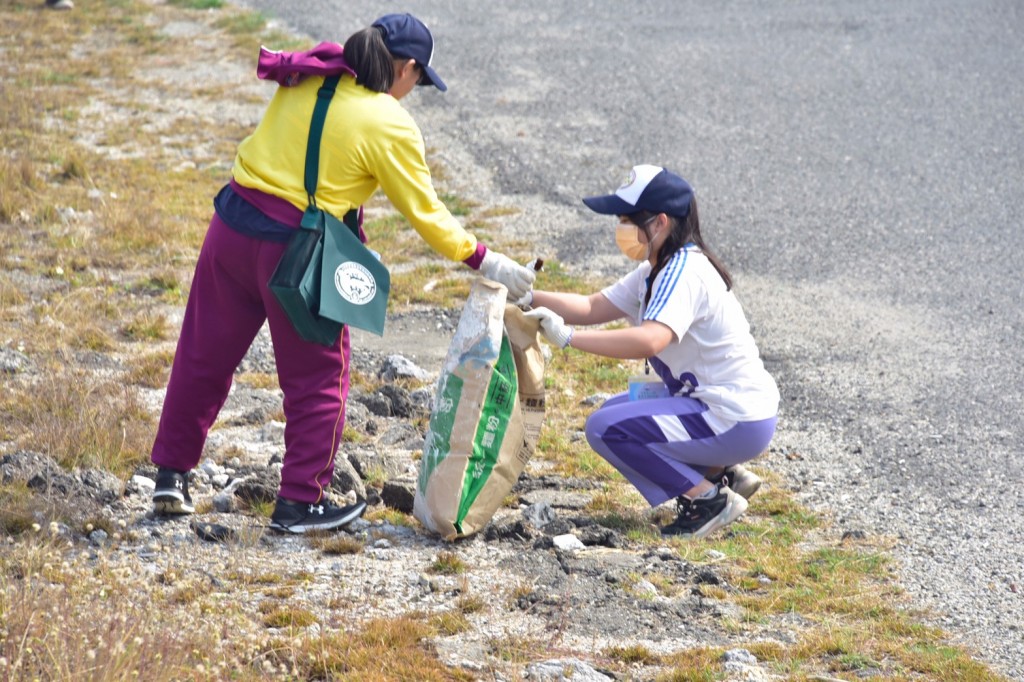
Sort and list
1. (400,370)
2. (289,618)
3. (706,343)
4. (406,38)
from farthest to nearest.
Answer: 1. (400,370)
2. (706,343)
3. (406,38)
4. (289,618)

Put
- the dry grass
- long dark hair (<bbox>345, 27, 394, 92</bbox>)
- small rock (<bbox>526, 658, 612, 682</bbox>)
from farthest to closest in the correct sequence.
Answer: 1. long dark hair (<bbox>345, 27, 394, 92</bbox>)
2. small rock (<bbox>526, 658, 612, 682</bbox>)
3. the dry grass

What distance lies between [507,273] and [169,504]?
1395 millimetres

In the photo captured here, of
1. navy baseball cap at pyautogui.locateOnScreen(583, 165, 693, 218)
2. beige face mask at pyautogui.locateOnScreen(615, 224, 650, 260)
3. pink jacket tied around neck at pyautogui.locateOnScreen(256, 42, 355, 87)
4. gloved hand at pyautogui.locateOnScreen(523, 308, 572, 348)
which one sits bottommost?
gloved hand at pyautogui.locateOnScreen(523, 308, 572, 348)

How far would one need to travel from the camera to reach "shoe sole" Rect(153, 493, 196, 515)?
4.37m

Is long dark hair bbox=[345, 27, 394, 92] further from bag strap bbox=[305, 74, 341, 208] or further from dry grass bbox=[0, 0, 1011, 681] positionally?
dry grass bbox=[0, 0, 1011, 681]

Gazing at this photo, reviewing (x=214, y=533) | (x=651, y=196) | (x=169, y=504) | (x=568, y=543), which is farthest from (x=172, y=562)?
(x=651, y=196)

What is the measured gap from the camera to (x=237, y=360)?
432 cm

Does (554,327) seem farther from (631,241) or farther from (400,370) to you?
(400,370)

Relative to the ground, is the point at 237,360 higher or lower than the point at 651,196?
lower

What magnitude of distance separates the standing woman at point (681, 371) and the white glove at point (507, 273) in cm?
9

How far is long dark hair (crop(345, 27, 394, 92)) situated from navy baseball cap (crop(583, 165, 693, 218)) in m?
0.86

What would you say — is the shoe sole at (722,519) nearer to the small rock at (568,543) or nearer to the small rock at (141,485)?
the small rock at (568,543)

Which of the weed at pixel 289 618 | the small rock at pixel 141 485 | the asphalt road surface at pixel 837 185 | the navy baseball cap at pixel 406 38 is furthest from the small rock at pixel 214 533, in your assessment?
the asphalt road surface at pixel 837 185

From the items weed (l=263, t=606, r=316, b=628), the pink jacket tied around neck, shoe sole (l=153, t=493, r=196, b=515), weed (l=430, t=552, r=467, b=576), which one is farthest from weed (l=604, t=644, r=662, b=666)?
the pink jacket tied around neck
